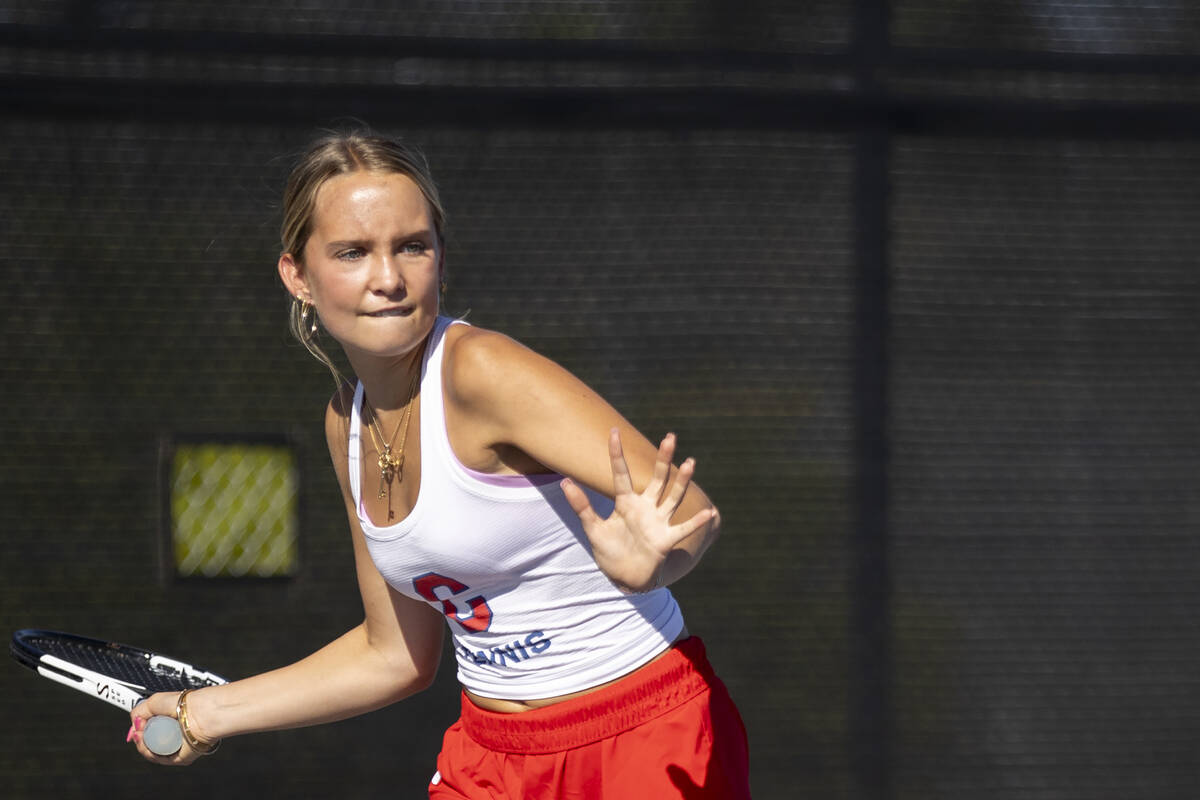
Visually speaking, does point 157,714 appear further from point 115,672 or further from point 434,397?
point 434,397

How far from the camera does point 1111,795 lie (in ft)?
9.86

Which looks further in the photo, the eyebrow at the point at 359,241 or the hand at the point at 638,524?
the eyebrow at the point at 359,241

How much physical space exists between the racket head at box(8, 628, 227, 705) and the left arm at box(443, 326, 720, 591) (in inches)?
26.7

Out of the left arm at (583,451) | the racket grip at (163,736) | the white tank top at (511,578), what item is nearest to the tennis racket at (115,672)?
the racket grip at (163,736)

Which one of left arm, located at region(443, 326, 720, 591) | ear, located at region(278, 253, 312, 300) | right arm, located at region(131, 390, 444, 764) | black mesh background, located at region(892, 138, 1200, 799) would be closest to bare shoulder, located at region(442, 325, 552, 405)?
left arm, located at region(443, 326, 720, 591)

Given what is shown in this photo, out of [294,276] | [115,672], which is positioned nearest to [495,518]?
[294,276]

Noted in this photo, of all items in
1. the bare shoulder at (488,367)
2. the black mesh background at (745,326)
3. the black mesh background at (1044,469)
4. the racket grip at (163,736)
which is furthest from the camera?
the black mesh background at (1044,469)

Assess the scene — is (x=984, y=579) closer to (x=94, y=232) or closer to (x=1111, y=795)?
(x=1111, y=795)

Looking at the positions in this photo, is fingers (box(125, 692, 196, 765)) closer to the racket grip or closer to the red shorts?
the racket grip

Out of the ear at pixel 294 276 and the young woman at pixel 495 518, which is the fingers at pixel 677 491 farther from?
the ear at pixel 294 276

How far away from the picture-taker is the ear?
1582mm

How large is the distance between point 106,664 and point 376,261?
2.98 ft

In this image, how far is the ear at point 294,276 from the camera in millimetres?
1582

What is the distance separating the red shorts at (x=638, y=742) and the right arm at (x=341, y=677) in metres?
0.22
